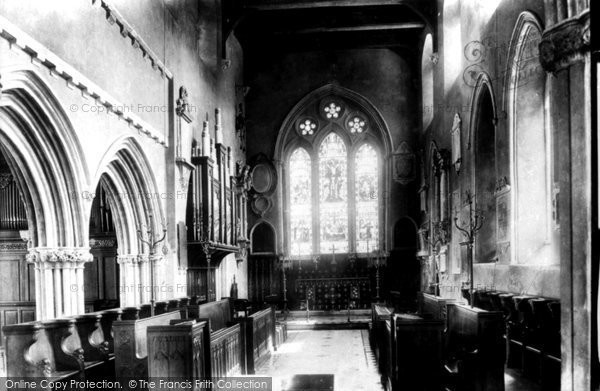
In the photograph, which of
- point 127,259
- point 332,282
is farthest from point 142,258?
point 332,282

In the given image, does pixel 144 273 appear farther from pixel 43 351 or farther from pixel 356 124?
pixel 356 124

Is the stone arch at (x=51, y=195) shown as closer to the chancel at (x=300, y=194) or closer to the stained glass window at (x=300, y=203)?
the chancel at (x=300, y=194)

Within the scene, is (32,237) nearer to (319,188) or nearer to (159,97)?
(159,97)

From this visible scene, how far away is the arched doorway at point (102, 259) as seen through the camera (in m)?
12.6

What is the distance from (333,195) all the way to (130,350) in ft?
42.1

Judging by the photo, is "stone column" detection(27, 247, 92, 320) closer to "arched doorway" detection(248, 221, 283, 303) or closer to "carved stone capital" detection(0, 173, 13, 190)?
"carved stone capital" detection(0, 173, 13, 190)

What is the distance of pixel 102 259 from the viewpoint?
41.8 ft

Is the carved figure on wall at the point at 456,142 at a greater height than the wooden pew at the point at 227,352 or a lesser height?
greater

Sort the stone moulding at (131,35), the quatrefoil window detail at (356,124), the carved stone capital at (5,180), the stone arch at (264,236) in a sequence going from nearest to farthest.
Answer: the stone moulding at (131,35) < the carved stone capital at (5,180) < the stone arch at (264,236) < the quatrefoil window detail at (356,124)

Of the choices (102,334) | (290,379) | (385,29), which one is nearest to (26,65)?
(102,334)

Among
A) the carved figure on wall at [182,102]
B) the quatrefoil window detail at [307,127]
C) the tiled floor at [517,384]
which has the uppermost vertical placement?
the quatrefoil window detail at [307,127]

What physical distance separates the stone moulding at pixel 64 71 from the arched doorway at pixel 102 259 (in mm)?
2854

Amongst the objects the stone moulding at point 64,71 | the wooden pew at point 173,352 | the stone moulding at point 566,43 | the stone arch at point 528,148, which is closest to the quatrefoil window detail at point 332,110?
the stone moulding at point 64,71

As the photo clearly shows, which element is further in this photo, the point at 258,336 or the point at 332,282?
the point at 332,282
